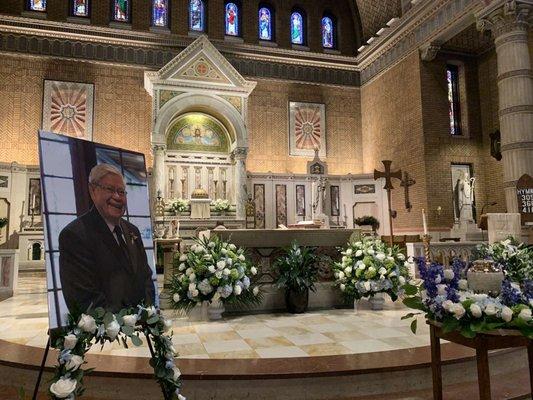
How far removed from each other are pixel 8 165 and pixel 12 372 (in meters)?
12.2

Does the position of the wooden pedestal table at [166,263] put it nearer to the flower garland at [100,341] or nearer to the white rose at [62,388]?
the flower garland at [100,341]

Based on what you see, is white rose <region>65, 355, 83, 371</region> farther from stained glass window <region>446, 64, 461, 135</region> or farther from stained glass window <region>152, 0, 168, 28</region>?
stained glass window <region>152, 0, 168, 28</region>

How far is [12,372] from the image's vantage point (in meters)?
3.81

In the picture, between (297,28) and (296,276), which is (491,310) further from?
(297,28)

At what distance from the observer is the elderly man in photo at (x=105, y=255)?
281 centimetres

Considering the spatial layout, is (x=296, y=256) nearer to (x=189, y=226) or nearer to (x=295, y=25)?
(x=189, y=226)

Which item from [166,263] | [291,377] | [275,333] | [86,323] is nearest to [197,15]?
[166,263]

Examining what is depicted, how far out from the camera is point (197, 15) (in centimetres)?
1755

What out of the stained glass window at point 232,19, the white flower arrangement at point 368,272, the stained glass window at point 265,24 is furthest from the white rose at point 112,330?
the stained glass window at point 265,24

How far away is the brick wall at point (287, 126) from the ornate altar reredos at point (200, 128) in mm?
1505

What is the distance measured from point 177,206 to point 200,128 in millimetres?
3448

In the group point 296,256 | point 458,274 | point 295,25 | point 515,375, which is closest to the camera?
point 458,274

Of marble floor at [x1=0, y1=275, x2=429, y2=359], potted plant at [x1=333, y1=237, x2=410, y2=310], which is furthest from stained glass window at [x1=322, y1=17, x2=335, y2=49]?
marble floor at [x1=0, y1=275, x2=429, y2=359]

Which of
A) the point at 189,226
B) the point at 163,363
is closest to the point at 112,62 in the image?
the point at 189,226
